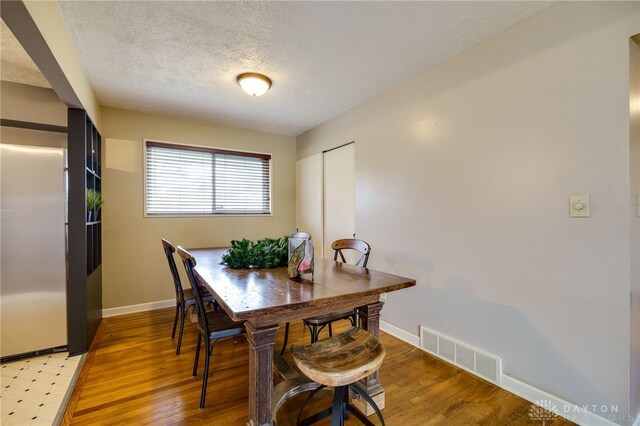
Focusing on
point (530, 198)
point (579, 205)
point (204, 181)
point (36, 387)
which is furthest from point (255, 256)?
point (204, 181)

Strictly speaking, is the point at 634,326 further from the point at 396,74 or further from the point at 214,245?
the point at 214,245

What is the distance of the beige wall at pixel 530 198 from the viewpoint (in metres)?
1.49

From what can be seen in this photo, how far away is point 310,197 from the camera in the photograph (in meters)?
4.23

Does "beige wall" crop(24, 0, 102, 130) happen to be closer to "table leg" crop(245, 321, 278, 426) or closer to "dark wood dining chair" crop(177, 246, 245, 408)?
"dark wood dining chair" crop(177, 246, 245, 408)

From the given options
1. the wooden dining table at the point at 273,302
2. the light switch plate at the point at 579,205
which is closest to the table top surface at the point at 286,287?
the wooden dining table at the point at 273,302

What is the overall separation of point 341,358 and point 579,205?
1595 mm

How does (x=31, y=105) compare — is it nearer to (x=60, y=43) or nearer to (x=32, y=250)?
(x=60, y=43)

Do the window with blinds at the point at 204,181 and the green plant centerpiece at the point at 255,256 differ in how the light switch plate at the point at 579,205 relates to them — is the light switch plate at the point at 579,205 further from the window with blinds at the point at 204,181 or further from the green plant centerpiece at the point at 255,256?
the window with blinds at the point at 204,181

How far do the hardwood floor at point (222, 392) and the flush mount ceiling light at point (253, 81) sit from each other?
2357 mm

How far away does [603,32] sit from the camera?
1519 millimetres

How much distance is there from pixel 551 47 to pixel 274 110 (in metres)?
2.64

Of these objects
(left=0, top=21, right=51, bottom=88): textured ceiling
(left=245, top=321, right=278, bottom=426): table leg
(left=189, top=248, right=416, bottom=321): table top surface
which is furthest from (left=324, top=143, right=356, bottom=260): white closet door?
(left=0, top=21, right=51, bottom=88): textured ceiling

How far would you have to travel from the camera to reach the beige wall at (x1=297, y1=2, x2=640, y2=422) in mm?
1490

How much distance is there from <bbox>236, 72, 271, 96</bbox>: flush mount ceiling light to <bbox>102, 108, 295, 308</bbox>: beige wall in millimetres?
1545
